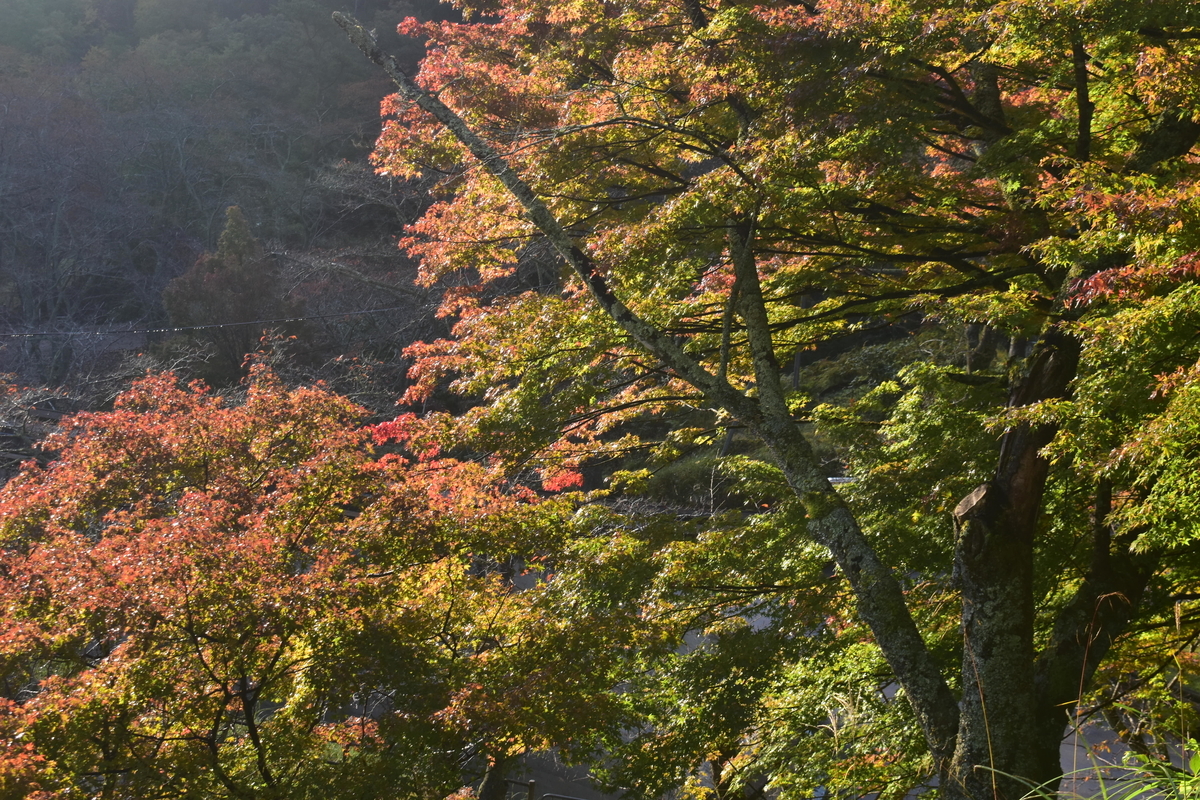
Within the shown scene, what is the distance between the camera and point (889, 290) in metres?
6.75

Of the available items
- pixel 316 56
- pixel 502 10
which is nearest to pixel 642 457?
pixel 502 10

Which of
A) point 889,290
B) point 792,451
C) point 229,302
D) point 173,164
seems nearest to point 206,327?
point 229,302

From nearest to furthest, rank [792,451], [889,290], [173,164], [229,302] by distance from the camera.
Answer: [792,451] → [889,290] → [229,302] → [173,164]

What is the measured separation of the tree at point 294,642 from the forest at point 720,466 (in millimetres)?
32

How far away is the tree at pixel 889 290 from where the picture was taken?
13.8 feet

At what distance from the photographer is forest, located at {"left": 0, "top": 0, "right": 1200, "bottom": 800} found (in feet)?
14.5

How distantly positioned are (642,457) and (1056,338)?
13319 mm

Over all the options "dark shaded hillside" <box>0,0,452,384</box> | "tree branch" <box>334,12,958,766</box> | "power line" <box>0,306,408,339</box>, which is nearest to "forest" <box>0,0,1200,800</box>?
"tree branch" <box>334,12,958,766</box>

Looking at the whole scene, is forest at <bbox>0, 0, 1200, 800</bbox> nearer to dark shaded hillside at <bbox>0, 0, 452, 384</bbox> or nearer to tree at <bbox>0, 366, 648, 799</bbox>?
tree at <bbox>0, 366, 648, 799</bbox>

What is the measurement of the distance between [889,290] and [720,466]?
2.19 m

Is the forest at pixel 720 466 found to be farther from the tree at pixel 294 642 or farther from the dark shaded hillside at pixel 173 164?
the dark shaded hillside at pixel 173 164

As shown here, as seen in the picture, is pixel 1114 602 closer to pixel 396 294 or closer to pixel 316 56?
pixel 396 294

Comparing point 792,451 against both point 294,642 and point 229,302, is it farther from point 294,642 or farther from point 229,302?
point 229,302

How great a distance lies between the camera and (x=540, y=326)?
21.4 feet
